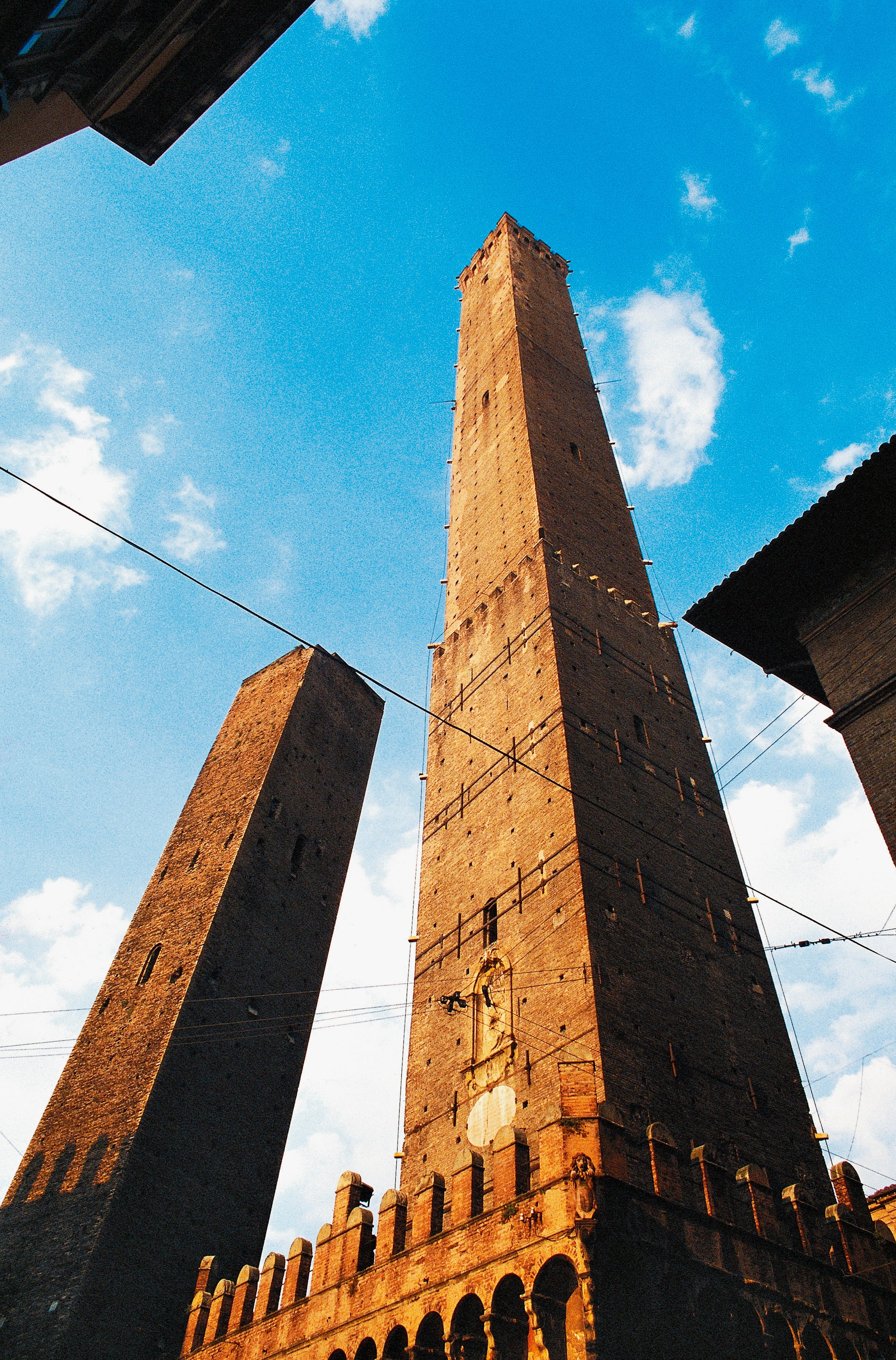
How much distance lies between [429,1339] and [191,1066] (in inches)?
273

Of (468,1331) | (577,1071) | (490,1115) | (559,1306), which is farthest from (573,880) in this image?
(468,1331)

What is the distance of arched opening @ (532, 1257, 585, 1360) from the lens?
7184mm

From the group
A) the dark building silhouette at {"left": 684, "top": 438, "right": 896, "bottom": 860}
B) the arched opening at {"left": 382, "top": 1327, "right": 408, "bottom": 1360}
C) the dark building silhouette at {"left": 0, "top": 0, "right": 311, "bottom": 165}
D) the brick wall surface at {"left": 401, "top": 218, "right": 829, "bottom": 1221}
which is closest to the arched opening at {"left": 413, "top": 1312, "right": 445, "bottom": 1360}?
the arched opening at {"left": 382, "top": 1327, "right": 408, "bottom": 1360}

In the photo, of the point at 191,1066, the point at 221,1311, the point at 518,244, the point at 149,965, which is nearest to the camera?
the point at 221,1311

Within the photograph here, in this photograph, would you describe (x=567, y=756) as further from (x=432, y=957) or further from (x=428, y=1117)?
(x=428, y=1117)

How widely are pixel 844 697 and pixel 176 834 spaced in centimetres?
1392

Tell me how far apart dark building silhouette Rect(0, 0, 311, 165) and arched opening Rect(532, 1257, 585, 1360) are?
877 centimetres

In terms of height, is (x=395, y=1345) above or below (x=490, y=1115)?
below

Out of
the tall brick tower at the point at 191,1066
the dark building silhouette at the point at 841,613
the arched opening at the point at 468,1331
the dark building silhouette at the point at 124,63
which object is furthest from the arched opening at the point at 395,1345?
the dark building silhouette at the point at 124,63

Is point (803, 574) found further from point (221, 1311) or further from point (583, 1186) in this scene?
point (221, 1311)

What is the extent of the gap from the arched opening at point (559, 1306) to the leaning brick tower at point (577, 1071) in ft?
0.06

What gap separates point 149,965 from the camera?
15805mm

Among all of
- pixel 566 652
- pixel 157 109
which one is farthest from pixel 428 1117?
pixel 157 109

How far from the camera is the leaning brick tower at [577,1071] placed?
7805 mm
